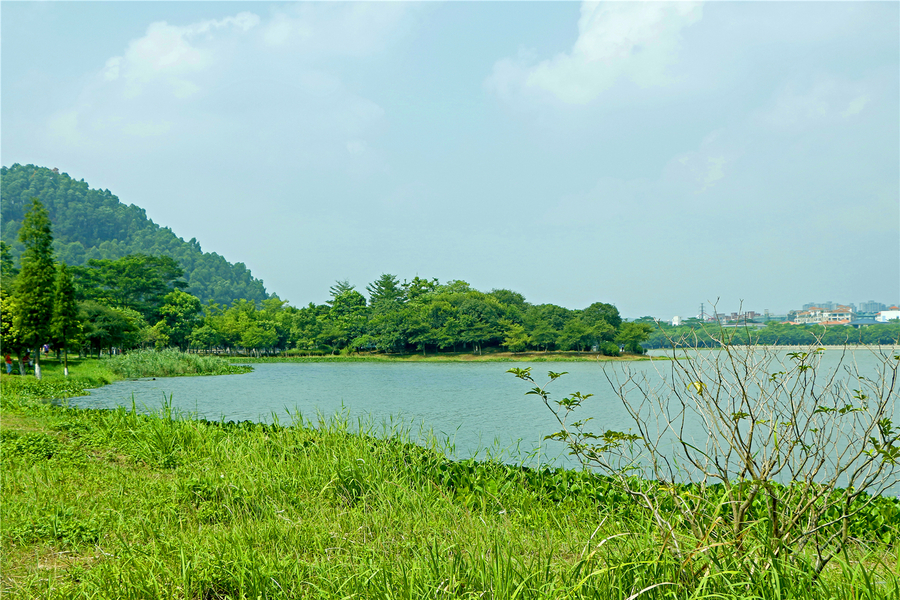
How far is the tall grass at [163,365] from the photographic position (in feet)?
82.8

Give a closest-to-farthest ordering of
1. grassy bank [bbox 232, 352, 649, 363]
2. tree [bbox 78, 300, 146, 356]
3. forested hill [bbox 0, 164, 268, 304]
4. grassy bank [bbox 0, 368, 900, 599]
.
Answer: grassy bank [bbox 0, 368, 900, 599] → tree [bbox 78, 300, 146, 356] → grassy bank [bbox 232, 352, 649, 363] → forested hill [bbox 0, 164, 268, 304]

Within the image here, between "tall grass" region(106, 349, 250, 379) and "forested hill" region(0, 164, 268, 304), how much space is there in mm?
84497

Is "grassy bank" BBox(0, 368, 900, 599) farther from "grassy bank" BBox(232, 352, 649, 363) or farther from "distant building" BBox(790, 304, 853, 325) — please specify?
"grassy bank" BBox(232, 352, 649, 363)

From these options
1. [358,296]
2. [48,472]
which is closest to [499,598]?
[48,472]

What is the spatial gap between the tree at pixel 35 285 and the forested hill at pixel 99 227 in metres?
94.2

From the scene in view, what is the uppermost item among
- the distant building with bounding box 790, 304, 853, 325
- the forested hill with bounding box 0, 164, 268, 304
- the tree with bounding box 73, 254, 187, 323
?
the forested hill with bounding box 0, 164, 268, 304

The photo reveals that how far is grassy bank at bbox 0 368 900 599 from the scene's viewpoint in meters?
2.27

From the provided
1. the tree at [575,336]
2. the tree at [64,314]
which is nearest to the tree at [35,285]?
the tree at [64,314]

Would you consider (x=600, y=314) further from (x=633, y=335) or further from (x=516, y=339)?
(x=516, y=339)

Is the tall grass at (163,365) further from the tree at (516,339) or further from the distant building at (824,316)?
the tree at (516,339)

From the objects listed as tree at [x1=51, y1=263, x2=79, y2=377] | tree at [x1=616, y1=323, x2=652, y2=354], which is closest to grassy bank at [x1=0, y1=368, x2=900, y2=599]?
tree at [x1=51, y1=263, x2=79, y2=377]

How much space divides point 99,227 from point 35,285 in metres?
113

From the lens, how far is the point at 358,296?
202ft

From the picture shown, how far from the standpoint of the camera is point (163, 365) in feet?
89.7
